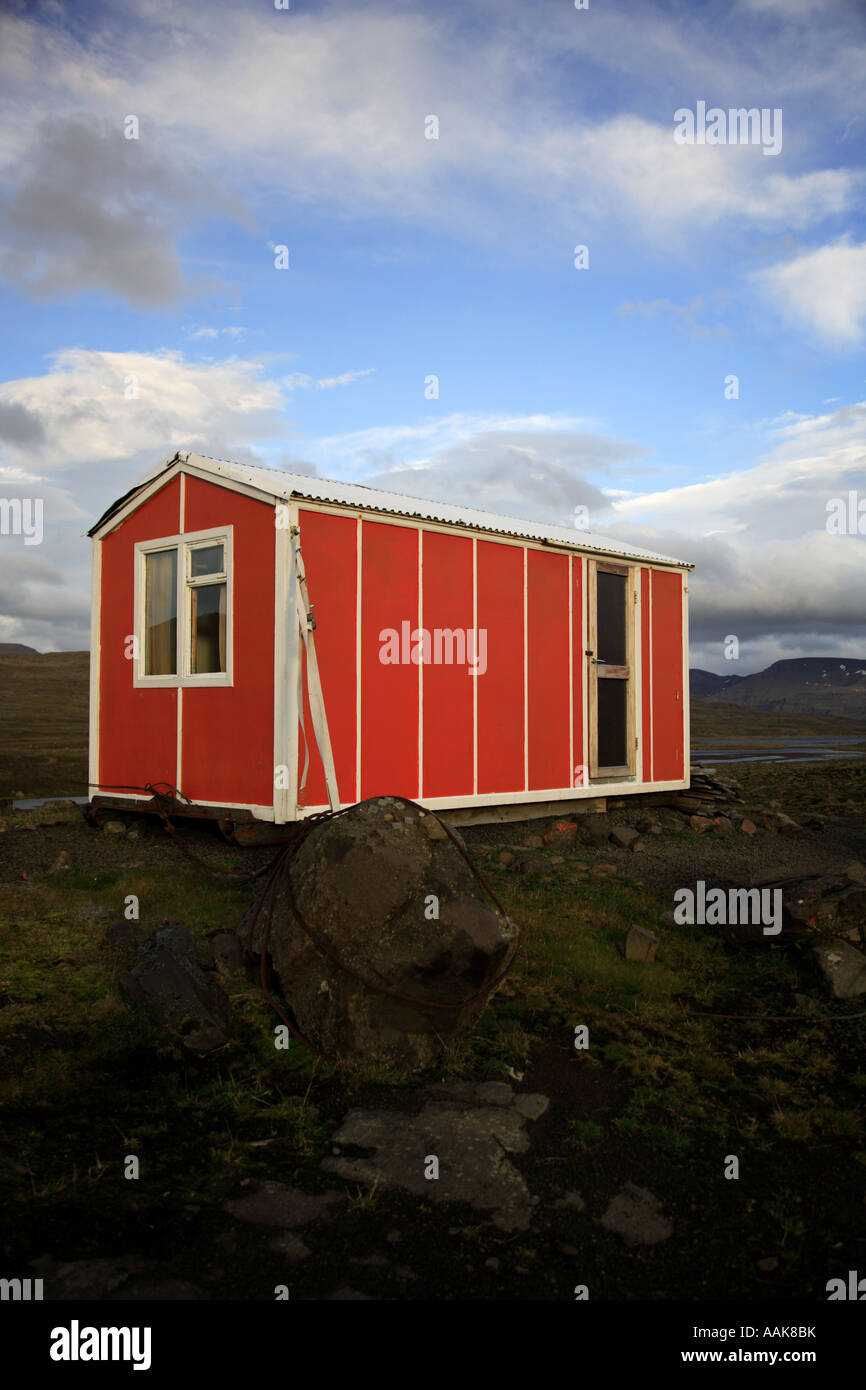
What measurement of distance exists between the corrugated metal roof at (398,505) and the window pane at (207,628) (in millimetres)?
1205

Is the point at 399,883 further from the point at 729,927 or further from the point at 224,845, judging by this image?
the point at 224,845

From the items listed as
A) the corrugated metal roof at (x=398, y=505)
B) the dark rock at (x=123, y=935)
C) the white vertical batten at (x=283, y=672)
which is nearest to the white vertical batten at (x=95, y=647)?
the corrugated metal roof at (x=398, y=505)

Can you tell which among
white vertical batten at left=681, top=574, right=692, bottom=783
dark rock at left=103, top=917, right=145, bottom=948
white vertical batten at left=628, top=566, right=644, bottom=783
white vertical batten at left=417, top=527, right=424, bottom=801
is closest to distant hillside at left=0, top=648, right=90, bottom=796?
dark rock at left=103, top=917, right=145, bottom=948

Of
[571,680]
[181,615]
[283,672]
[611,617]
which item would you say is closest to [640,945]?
[283,672]

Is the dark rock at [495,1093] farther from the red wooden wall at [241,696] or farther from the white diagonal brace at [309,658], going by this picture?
the red wooden wall at [241,696]

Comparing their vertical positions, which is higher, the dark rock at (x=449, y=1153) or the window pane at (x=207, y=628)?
the window pane at (x=207, y=628)

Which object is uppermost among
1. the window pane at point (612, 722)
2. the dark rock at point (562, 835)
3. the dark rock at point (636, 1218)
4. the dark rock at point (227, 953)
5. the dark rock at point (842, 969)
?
the window pane at point (612, 722)

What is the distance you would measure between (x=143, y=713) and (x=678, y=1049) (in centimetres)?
686

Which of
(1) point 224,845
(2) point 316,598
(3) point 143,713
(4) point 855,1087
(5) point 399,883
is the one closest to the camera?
(4) point 855,1087

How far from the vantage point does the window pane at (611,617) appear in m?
11.4

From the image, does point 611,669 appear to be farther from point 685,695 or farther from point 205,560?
point 205,560

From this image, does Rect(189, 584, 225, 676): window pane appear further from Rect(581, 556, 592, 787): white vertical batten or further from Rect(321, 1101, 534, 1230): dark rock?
Rect(321, 1101, 534, 1230): dark rock
